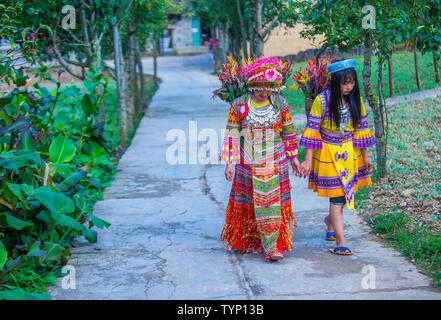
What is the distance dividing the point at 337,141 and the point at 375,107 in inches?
82.7

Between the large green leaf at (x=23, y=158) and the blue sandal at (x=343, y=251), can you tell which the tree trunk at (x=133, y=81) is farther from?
the blue sandal at (x=343, y=251)

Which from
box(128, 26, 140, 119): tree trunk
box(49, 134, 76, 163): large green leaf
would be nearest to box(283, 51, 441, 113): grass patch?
box(128, 26, 140, 119): tree trunk

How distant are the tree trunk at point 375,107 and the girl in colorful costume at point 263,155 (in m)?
2.11

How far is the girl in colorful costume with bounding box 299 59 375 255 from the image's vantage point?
4.85 m

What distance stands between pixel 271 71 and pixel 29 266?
8.68 ft

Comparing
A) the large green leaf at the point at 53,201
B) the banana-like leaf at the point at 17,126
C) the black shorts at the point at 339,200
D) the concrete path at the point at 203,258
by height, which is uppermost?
the banana-like leaf at the point at 17,126

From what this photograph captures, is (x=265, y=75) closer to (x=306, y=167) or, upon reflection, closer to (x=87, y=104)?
(x=306, y=167)

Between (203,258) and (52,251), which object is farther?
(203,258)

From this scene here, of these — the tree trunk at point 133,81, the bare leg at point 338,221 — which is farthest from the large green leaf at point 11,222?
the tree trunk at point 133,81

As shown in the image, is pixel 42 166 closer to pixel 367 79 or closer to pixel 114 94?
pixel 367 79

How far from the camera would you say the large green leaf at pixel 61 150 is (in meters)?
5.26

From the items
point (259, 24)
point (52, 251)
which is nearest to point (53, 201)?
point (52, 251)

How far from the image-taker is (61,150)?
530cm

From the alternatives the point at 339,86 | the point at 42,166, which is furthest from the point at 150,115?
the point at 339,86
